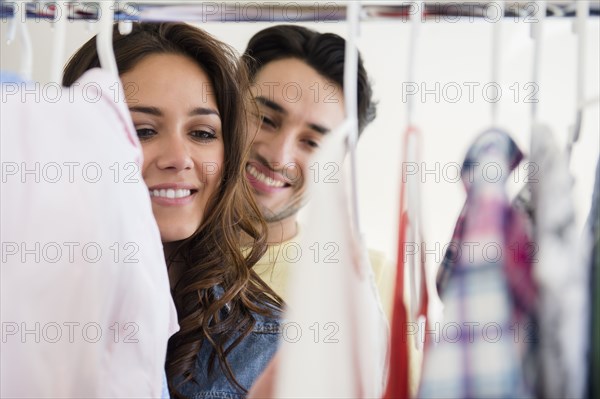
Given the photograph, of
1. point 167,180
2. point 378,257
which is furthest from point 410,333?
point 378,257

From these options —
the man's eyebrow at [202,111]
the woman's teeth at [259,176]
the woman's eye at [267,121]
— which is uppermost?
the woman's eye at [267,121]

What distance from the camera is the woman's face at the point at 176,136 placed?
0.96 meters

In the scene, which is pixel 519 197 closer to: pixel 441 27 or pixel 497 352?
pixel 497 352

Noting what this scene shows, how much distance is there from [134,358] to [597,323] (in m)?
0.28

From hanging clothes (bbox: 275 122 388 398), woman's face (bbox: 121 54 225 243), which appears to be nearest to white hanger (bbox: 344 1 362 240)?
hanging clothes (bbox: 275 122 388 398)

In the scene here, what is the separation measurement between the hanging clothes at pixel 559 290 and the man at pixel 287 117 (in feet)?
2.64

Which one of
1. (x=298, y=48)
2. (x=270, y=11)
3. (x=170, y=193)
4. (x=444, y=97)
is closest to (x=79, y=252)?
(x=270, y=11)

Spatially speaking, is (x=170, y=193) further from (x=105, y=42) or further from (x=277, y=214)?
(x=105, y=42)

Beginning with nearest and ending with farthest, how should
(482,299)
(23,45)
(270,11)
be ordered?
(482,299) < (23,45) < (270,11)

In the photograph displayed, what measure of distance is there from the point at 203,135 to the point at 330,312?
2.13 ft

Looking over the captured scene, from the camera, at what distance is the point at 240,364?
3.25ft

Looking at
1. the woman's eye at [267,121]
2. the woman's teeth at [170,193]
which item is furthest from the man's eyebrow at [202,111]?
the woman's eye at [267,121]

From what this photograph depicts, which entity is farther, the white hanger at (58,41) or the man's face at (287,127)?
the man's face at (287,127)

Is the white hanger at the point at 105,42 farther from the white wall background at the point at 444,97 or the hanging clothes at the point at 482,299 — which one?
the white wall background at the point at 444,97
